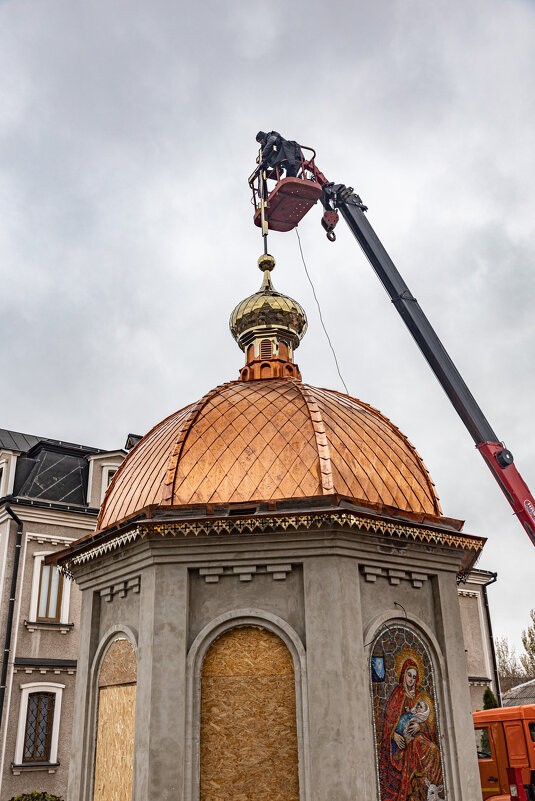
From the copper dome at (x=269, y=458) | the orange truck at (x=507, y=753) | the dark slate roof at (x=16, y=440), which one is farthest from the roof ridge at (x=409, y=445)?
the dark slate roof at (x=16, y=440)

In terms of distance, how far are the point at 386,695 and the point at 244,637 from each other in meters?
1.68

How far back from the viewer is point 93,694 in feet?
29.8

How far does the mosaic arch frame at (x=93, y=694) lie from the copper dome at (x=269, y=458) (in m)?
1.36

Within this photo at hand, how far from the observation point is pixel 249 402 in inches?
392

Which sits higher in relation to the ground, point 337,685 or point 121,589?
point 121,589

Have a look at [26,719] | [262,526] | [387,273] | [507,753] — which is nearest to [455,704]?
[262,526]

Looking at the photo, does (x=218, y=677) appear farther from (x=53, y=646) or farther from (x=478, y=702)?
(x=478, y=702)

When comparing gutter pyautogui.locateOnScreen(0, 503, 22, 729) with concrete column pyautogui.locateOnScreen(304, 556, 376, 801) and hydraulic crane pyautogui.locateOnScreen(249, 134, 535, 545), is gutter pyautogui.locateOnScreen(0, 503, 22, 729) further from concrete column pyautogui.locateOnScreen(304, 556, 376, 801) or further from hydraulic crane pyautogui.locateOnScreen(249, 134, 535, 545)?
concrete column pyautogui.locateOnScreen(304, 556, 376, 801)

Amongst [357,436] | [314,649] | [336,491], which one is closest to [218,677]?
[314,649]

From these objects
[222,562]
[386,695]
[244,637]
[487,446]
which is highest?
[487,446]

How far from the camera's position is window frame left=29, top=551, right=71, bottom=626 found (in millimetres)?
17250

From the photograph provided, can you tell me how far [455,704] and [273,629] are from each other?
7.96 ft

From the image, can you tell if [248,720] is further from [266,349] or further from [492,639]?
[492,639]

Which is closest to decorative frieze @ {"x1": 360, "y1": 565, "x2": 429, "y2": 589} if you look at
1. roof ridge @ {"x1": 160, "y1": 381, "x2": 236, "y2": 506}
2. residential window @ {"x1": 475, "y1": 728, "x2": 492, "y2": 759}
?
roof ridge @ {"x1": 160, "y1": 381, "x2": 236, "y2": 506}
